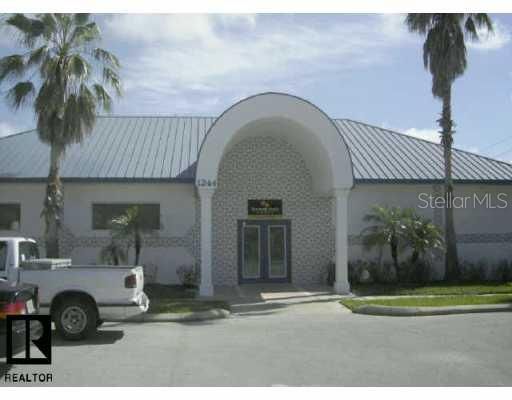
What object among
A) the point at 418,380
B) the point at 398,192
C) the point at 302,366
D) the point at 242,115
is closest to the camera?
the point at 418,380

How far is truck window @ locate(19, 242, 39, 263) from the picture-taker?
452 inches

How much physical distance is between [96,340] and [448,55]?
51.4ft

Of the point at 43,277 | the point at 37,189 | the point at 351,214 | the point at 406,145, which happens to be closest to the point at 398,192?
the point at 351,214

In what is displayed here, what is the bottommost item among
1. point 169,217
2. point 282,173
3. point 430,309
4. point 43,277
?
point 430,309

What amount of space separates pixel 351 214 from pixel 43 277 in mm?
12844

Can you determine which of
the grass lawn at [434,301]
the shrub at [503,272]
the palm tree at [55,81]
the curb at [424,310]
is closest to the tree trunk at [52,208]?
the palm tree at [55,81]

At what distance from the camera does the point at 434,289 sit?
18.3 meters

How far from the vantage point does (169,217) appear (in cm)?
2045

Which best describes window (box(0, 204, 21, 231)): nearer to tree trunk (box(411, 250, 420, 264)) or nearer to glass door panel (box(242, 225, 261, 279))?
glass door panel (box(242, 225, 261, 279))

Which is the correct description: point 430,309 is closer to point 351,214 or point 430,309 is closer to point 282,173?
point 351,214

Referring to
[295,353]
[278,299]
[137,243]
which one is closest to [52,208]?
[137,243]

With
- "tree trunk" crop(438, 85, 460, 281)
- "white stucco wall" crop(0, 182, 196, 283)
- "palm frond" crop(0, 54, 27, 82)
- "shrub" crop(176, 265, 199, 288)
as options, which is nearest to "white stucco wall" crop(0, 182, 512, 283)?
"white stucco wall" crop(0, 182, 196, 283)

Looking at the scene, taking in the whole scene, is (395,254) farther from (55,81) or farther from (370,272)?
(55,81)

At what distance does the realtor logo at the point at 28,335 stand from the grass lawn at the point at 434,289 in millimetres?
11254
